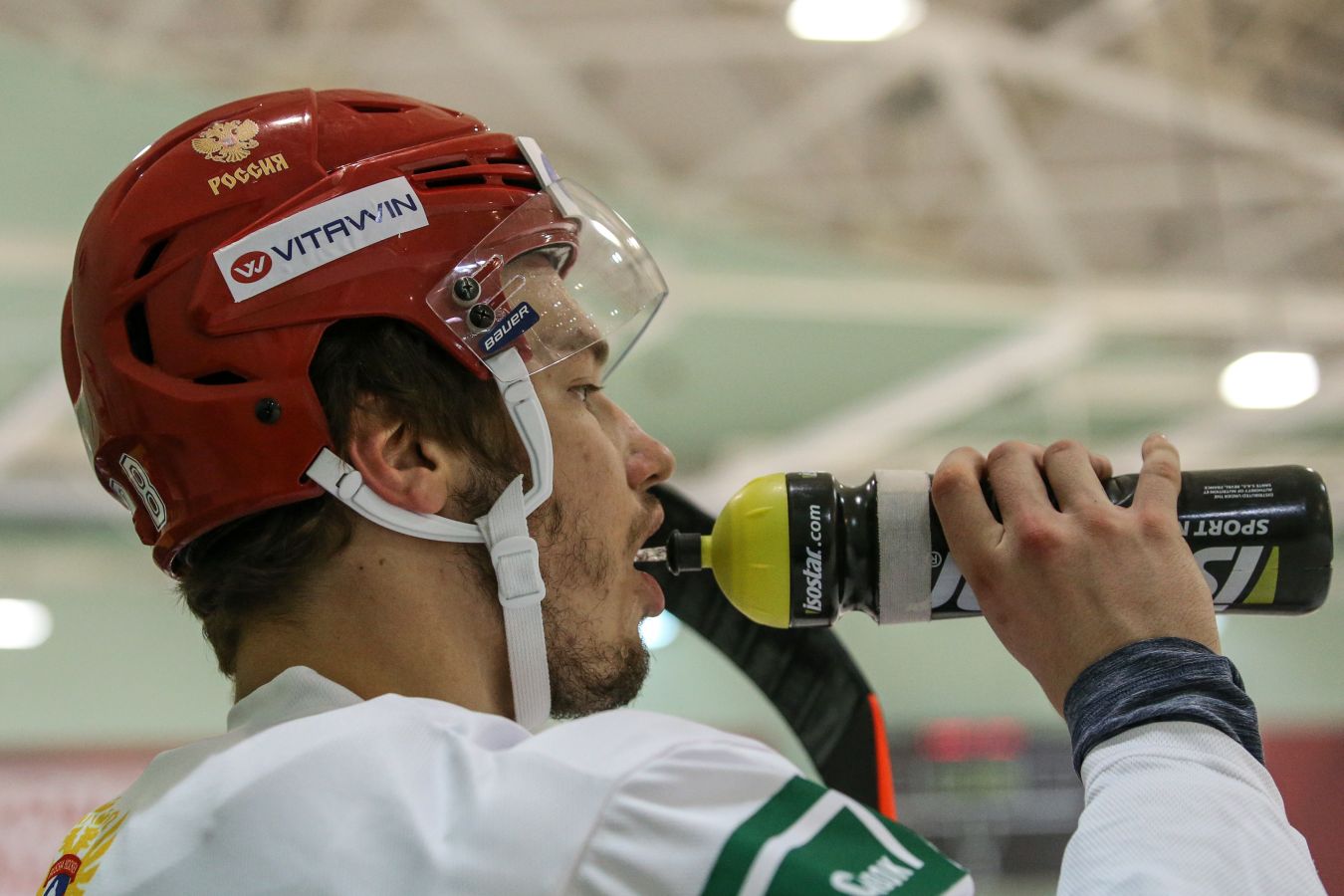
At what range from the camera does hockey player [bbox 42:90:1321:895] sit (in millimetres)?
953

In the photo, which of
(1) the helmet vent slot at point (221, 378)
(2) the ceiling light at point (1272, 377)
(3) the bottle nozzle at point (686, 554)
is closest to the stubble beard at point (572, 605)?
(3) the bottle nozzle at point (686, 554)

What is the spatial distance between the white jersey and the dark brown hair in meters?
0.28

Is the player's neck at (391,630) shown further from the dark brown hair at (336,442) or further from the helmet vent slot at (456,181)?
the helmet vent slot at (456,181)

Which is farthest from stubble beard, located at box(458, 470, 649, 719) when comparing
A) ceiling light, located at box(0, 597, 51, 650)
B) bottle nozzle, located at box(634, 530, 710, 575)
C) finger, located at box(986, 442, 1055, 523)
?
ceiling light, located at box(0, 597, 51, 650)

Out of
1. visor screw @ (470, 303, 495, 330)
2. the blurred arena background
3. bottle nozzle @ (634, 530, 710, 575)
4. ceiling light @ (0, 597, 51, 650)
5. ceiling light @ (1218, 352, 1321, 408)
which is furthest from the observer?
ceiling light @ (0, 597, 51, 650)

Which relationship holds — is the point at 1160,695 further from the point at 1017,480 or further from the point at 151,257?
the point at 151,257

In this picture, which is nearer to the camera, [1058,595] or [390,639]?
[1058,595]

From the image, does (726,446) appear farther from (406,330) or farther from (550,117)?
(406,330)

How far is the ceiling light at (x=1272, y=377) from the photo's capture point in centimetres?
644

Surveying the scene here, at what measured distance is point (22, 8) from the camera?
5023 millimetres

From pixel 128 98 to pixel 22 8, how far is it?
502 millimetres

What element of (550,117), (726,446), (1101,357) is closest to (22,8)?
(550,117)

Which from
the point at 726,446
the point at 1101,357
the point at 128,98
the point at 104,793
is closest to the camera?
the point at 128,98

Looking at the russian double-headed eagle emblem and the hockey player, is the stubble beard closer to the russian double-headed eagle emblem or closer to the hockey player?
the hockey player
